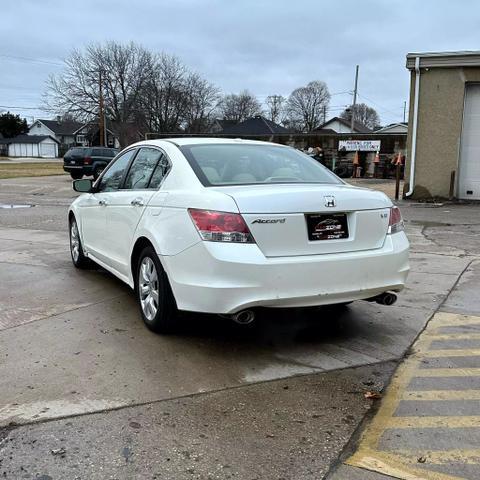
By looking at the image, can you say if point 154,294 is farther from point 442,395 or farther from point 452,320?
point 452,320

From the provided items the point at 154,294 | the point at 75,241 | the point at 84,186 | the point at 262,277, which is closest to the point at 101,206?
the point at 84,186

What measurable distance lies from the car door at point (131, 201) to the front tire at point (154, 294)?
353 millimetres

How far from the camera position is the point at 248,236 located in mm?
3740

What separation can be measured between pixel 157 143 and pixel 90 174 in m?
23.3

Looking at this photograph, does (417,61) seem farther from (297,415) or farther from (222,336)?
(297,415)

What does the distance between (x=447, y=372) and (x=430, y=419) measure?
0.76m

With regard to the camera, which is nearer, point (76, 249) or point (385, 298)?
point (385, 298)

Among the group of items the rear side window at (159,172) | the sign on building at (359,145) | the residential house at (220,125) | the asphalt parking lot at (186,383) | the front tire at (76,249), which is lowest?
the asphalt parking lot at (186,383)

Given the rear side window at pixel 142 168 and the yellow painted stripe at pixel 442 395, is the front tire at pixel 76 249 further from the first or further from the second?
the yellow painted stripe at pixel 442 395

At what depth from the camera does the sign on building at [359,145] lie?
30328mm

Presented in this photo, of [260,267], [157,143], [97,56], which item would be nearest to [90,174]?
[157,143]

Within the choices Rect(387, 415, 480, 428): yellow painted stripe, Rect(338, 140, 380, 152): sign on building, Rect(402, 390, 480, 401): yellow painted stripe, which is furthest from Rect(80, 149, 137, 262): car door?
Rect(338, 140, 380, 152): sign on building

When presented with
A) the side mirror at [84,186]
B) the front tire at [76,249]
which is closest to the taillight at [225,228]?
the side mirror at [84,186]

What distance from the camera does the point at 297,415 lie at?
3250 millimetres
